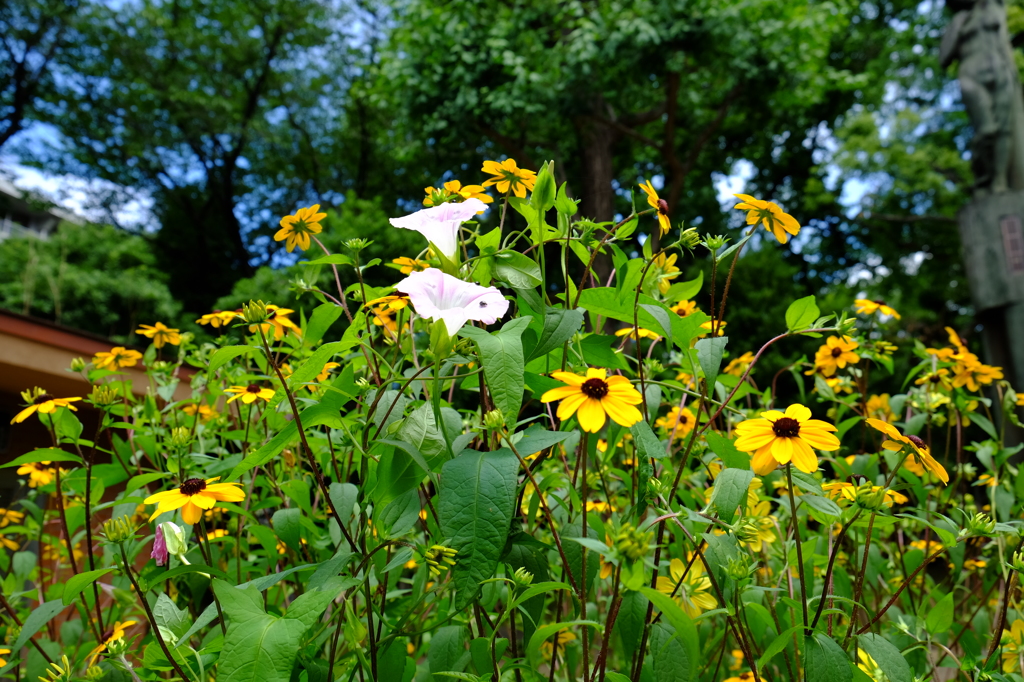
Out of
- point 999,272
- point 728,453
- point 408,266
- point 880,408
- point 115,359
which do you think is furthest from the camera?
point 999,272

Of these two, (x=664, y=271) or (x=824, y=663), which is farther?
(x=664, y=271)

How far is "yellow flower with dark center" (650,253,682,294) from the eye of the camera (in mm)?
879

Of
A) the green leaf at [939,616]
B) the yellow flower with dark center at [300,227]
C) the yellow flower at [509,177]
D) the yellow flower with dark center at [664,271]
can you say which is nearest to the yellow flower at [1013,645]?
the green leaf at [939,616]

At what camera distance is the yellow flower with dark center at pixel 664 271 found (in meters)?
0.88

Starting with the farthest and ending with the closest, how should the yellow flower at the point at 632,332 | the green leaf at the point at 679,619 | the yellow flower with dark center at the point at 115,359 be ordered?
1. the yellow flower with dark center at the point at 115,359
2. the yellow flower at the point at 632,332
3. the green leaf at the point at 679,619

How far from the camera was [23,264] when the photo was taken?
28.0 feet

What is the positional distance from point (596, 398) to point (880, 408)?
3.54 ft

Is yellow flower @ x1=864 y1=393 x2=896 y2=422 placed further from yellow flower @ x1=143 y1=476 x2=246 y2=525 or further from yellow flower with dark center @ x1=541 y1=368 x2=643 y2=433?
yellow flower @ x1=143 y1=476 x2=246 y2=525

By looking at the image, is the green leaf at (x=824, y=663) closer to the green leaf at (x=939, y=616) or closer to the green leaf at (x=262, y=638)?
the green leaf at (x=939, y=616)

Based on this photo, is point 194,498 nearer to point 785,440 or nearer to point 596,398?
point 596,398

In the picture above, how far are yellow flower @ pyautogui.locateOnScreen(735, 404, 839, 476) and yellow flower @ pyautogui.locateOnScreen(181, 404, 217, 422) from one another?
0.98 m

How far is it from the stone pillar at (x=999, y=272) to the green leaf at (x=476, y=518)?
434 cm

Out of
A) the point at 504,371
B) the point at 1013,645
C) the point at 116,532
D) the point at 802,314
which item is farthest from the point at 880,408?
the point at 116,532

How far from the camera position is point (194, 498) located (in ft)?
1.94
